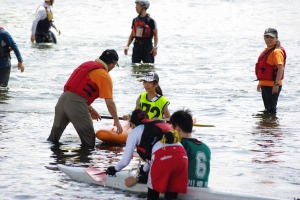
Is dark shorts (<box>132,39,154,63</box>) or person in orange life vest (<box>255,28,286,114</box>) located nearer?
person in orange life vest (<box>255,28,286,114</box>)

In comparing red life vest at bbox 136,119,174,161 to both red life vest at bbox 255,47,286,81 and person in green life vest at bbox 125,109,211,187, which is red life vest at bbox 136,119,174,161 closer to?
person in green life vest at bbox 125,109,211,187

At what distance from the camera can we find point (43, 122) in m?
11.7

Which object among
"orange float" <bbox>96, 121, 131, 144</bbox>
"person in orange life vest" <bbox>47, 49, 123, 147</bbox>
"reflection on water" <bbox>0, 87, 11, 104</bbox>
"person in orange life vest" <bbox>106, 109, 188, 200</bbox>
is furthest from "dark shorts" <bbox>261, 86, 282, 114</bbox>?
"person in orange life vest" <bbox>106, 109, 188, 200</bbox>

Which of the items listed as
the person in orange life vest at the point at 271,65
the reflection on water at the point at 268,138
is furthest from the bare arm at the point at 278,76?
the reflection on water at the point at 268,138

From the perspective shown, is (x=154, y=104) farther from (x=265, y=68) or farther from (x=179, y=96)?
(x=179, y=96)

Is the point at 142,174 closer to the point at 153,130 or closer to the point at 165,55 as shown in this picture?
the point at 153,130

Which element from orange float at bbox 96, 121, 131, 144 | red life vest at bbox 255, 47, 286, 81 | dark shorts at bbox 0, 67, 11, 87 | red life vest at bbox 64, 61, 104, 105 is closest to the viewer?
red life vest at bbox 64, 61, 104, 105

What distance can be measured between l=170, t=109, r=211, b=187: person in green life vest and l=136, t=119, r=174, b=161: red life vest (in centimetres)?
12

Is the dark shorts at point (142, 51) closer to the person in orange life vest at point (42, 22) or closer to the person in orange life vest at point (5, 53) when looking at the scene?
the person in orange life vest at point (42, 22)

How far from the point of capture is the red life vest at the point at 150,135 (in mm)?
6867

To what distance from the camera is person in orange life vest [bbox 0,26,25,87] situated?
41.6 feet

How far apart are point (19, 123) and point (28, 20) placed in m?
18.8

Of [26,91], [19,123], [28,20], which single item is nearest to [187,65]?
[26,91]

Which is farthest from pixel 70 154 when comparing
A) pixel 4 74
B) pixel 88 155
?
pixel 4 74
